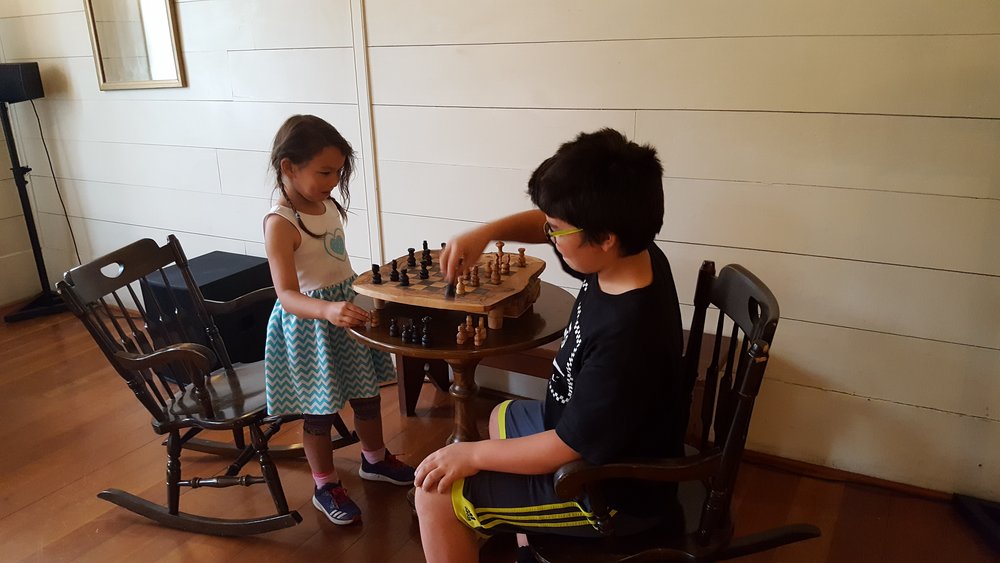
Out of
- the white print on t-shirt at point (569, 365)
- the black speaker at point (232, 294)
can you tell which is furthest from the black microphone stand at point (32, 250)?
the white print on t-shirt at point (569, 365)

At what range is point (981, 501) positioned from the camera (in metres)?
1.93

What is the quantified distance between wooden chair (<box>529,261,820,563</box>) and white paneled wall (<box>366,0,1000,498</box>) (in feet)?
2.38

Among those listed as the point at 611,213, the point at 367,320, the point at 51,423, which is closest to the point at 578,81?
the point at 367,320

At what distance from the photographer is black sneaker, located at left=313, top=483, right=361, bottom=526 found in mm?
1896

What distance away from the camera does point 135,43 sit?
298 cm

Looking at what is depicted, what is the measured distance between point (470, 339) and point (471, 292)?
0.10 m

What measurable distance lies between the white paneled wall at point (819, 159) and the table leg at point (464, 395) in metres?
0.76

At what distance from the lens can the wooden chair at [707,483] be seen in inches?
42.8

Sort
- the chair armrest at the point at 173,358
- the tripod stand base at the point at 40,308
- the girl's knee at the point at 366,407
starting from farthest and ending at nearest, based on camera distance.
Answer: the tripod stand base at the point at 40,308
the girl's knee at the point at 366,407
the chair armrest at the point at 173,358

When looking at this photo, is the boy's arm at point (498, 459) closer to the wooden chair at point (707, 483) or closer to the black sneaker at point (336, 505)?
the wooden chair at point (707, 483)

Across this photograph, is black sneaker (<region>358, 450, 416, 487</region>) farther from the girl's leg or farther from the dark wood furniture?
the dark wood furniture

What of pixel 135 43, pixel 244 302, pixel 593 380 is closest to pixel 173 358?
pixel 244 302

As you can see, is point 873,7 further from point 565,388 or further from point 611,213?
point 565,388

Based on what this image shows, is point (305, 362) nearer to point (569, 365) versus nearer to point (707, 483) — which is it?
point (569, 365)
